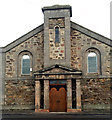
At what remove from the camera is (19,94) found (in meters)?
23.3

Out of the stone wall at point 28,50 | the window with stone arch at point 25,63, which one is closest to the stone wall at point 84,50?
the stone wall at point 28,50

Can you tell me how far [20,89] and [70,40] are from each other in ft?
23.7

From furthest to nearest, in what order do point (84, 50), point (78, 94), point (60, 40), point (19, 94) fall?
point (19, 94), point (84, 50), point (60, 40), point (78, 94)

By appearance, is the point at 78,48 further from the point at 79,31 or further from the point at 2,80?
the point at 2,80

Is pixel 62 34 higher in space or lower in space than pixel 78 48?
higher

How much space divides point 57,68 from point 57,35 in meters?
3.66

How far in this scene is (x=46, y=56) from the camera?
2267 cm

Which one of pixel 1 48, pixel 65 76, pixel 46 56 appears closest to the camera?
pixel 65 76

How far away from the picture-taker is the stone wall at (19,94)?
75.7 ft

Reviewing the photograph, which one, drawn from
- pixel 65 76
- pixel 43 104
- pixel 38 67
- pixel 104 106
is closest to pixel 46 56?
pixel 38 67

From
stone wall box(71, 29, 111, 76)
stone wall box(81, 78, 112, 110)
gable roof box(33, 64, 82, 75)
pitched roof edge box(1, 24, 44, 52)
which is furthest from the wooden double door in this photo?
pitched roof edge box(1, 24, 44, 52)

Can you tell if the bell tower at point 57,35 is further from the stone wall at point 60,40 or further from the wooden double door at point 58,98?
the wooden double door at point 58,98

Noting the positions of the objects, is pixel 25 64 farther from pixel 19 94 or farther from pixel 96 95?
pixel 96 95

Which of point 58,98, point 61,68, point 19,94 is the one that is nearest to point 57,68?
point 61,68
